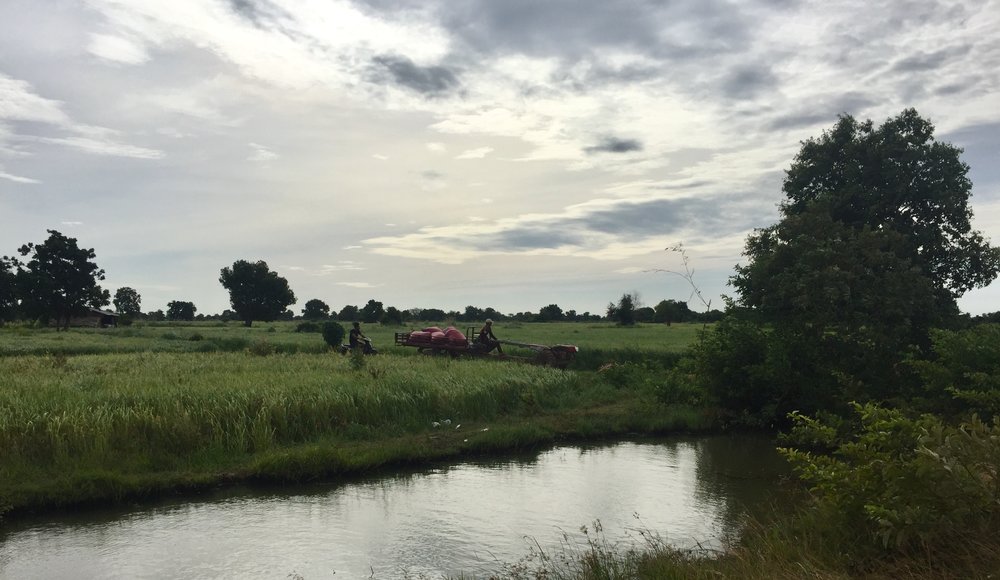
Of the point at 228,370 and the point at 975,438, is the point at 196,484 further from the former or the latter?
the point at 975,438

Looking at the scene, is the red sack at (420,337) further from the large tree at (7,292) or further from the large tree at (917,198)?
the large tree at (7,292)

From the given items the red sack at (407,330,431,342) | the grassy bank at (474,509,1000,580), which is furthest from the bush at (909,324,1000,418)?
the red sack at (407,330,431,342)

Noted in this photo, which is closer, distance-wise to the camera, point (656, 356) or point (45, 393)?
point (45, 393)

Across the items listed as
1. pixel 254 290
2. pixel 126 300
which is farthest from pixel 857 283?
pixel 126 300

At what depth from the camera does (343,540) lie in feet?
30.3

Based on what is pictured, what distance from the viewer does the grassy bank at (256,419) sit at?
37.3 feet

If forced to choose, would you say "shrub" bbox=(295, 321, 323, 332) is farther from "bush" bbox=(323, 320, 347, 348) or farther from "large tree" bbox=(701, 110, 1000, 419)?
"large tree" bbox=(701, 110, 1000, 419)

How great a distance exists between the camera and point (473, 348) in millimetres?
28047

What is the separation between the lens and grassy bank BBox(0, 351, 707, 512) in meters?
11.4

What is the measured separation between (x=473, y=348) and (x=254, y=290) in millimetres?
79590

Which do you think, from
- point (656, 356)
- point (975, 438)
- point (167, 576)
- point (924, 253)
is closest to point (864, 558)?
point (975, 438)

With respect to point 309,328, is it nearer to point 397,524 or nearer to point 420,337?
point 420,337

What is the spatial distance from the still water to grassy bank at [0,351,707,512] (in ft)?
2.29

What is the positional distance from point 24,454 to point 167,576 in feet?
18.1
